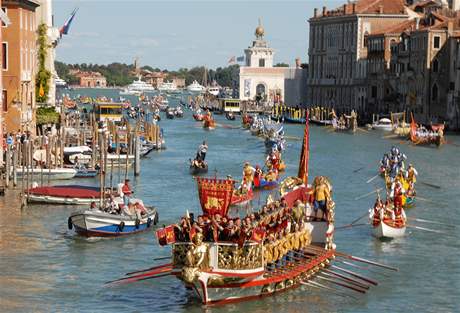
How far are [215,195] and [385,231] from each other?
7735mm

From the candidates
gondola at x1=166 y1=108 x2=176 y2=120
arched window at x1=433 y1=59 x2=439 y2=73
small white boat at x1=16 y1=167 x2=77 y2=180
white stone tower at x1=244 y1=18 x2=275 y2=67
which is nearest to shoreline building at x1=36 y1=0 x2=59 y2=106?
small white boat at x1=16 y1=167 x2=77 y2=180

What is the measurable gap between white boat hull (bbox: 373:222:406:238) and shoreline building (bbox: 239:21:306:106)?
75.2 m

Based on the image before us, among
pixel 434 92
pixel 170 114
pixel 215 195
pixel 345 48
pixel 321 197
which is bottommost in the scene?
pixel 170 114

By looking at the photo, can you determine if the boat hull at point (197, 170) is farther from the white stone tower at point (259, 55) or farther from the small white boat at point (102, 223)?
the white stone tower at point (259, 55)

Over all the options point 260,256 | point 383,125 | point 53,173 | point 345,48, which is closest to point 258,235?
point 260,256

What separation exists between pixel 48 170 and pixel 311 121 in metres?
50.1

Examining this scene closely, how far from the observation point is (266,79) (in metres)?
111

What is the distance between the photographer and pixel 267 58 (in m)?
114

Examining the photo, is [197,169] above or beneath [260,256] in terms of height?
beneath

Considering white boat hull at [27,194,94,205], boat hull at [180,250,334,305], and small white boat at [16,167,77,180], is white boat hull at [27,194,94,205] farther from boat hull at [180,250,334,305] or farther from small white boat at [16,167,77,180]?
boat hull at [180,250,334,305]

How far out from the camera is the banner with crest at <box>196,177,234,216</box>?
2036 cm

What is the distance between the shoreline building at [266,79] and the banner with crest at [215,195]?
82.5m

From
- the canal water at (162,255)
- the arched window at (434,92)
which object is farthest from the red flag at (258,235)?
the arched window at (434,92)

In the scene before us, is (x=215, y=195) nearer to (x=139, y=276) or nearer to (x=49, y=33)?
(x=139, y=276)
